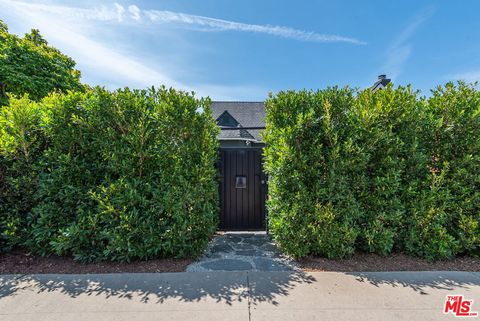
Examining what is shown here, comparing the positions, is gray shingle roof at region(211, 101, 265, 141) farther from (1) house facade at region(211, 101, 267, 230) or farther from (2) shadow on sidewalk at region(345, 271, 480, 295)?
(2) shadow on sidewalk at region(345, 271, 480, 295)

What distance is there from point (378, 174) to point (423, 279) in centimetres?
127

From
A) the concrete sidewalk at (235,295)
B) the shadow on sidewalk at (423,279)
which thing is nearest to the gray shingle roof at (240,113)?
the shadow on sidewalk at (423,279)

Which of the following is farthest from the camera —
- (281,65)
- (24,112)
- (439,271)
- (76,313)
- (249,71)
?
(249,71)

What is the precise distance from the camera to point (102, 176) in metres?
2.87

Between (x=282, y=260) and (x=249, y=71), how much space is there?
21.3ft

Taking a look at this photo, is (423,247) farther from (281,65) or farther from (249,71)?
(249,71)

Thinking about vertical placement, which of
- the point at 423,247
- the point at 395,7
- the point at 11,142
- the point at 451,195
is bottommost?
the point at 423,247

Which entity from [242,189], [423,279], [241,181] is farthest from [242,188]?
[423,279]

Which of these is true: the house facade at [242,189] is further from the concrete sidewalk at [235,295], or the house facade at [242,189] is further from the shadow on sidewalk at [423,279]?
the shadow on sidewalk at [423,279]

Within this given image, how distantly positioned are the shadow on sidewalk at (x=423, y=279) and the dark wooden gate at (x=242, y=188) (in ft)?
6.39

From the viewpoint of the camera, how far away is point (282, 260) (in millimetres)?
2969

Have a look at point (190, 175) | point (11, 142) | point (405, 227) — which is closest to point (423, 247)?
point (405, 227)

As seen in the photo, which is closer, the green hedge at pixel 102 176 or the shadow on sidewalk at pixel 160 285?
the shadow on sidewalk at pixel 160 285

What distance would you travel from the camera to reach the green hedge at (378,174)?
9.23 ft
